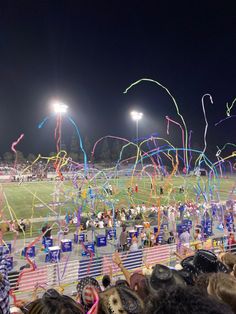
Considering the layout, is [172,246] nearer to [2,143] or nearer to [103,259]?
[103,259]

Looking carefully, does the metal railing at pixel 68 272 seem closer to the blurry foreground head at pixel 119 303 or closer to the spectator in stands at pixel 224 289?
the blurry foreground head at pixel 119 303

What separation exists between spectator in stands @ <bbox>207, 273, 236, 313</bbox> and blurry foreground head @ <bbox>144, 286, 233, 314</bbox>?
2.20ft

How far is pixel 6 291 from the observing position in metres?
2.78

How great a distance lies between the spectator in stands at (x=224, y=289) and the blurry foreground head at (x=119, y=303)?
50cm

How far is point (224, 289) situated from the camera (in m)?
2.02

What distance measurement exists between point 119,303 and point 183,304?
2.60 ft

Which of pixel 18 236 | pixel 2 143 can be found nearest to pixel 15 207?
pixel 18 236

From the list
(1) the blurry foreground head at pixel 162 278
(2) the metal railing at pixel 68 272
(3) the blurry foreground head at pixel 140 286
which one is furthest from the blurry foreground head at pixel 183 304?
(2) the metal railing at pixel 68 272

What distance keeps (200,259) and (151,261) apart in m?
8.62

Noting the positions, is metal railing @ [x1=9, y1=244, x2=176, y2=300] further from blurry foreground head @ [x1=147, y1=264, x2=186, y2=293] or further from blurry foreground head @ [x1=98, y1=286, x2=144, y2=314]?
blurry foreground head @ [x1=98, y1=286, x2=144, y2=314]

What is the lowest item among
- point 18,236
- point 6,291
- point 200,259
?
point 18,236

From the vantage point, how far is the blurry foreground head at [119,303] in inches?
76.4

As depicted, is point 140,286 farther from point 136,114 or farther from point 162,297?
point 136,114

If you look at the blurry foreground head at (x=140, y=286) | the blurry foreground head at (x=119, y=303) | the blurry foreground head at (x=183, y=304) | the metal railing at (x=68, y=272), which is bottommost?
the metal railing at (x=68, y=272)
